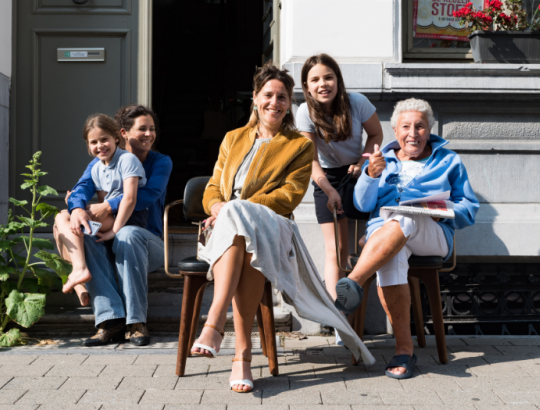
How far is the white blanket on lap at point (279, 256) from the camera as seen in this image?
9.87ft

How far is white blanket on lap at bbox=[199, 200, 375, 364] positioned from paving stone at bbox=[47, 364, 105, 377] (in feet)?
2.75

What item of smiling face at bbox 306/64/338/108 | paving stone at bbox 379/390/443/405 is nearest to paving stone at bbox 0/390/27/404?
paving stone at bbox 379/390/443/405

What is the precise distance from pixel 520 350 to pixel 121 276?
2.61 m

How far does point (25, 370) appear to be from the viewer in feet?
10.8

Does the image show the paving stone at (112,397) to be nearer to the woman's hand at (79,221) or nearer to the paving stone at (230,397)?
the paving stone at (230,397)

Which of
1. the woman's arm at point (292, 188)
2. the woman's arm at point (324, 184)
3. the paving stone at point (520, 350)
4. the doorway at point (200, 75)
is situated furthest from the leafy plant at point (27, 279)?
the paving stone at point (520, 350)

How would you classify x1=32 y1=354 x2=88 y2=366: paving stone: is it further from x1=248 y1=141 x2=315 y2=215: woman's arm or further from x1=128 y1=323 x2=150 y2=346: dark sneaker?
x1=248 y1=141 x2=315 y2=215: woman's arm

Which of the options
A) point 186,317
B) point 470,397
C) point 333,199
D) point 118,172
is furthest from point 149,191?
point 470,397

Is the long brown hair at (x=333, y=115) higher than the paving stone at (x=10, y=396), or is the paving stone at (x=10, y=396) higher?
the long brown hair at (x=333, y=115)

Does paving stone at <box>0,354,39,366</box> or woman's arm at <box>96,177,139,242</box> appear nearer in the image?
paving stone at <box>0,354,39,366</box>

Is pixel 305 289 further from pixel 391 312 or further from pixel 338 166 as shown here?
pixel 338 166

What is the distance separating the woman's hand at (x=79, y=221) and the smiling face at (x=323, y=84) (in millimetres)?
1677

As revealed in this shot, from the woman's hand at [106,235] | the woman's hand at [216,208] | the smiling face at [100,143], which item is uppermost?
the smiling face at [100,143]

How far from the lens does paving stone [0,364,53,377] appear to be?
3.20 m
